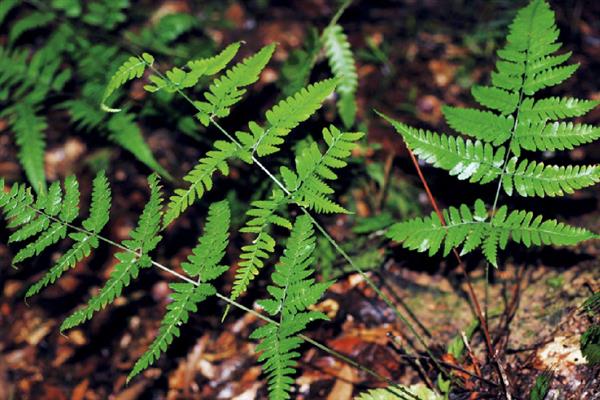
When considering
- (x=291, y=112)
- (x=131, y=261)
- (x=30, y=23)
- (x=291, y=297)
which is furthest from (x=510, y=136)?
(x=30, y=23)

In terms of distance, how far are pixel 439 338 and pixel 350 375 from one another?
50cm

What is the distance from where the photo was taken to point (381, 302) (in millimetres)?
3059

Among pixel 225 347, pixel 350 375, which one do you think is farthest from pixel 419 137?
pixel 225 347

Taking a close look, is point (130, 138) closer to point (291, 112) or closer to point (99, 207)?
point (99, 207)

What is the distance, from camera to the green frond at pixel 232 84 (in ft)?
7.66

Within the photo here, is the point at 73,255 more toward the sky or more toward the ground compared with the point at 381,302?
more toward the sky

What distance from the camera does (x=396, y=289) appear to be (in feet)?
10.1

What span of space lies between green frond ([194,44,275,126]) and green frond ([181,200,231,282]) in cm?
44

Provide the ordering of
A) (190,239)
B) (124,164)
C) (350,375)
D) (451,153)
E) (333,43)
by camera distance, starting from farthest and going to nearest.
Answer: (124,164) < (190,239) < (333,43) < (350,375) < (451,153)

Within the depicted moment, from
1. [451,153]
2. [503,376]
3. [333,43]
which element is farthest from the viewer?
[333,43]

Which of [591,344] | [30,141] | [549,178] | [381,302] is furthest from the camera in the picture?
[30,141]

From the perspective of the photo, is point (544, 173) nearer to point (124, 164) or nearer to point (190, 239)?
point (190, 239)

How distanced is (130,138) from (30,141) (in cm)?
61

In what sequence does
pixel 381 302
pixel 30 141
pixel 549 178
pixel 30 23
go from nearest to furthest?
pixel 549 178 < pixel 381 302 < pixel 30 141 < pixel 30 23
